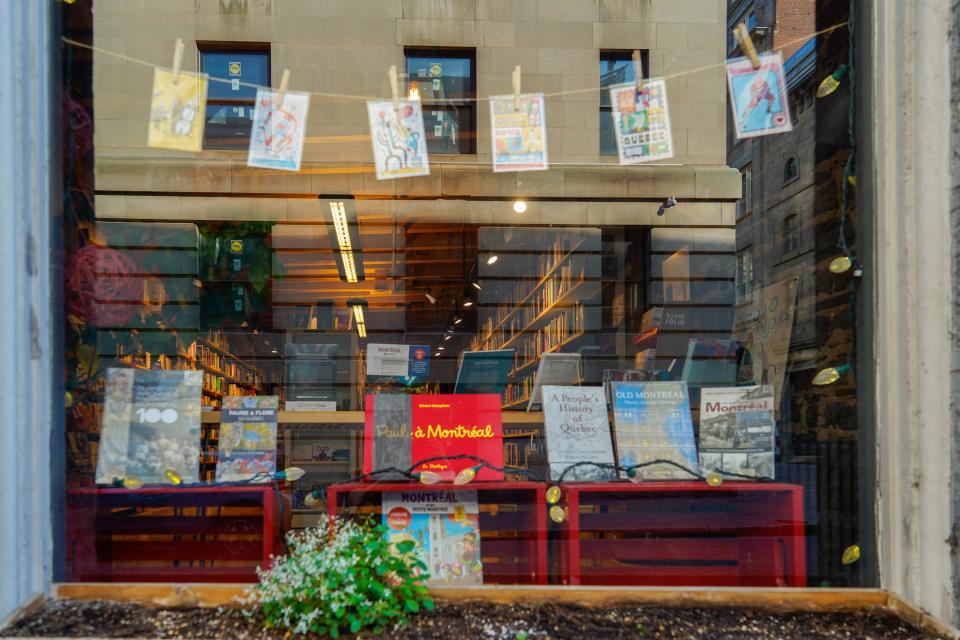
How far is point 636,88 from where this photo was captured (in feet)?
10.9

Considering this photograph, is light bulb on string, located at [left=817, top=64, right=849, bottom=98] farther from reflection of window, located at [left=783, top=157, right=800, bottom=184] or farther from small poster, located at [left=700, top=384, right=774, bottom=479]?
small poster, located at [left=700, top=384, right=774, bottom=479]

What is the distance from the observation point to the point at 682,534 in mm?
3211

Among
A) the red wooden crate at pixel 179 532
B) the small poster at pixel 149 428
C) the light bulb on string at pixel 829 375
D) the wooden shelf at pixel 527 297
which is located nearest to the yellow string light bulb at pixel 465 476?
the red wooden crate at pixel 179 532

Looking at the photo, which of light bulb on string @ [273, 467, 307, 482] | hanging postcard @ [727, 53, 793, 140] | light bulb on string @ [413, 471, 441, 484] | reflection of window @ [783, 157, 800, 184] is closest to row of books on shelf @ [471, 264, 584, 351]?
reflection of window @ [783, 157, 800, 184]

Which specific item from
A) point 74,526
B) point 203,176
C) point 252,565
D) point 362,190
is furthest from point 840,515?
point 362,190

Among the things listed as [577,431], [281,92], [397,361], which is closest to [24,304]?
[281,92]

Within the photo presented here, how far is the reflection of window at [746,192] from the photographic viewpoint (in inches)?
160

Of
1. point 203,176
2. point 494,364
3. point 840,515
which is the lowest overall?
point 840,515

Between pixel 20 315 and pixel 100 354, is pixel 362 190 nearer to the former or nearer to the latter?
pixel 100 354

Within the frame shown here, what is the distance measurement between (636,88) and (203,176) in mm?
3192

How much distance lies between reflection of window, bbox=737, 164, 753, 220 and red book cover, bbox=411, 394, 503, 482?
2.06 m

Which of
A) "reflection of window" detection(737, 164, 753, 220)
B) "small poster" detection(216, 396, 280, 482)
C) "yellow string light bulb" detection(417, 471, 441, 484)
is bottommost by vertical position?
"yellow string light bulb" detection(417, 471, 441, 484)

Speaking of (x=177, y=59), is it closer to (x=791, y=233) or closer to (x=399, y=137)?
(x=399, y=137)

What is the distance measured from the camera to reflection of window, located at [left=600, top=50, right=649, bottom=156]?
3803mm
